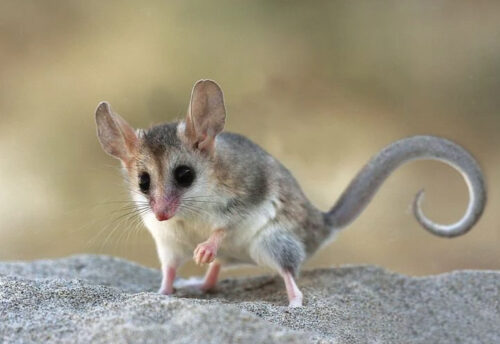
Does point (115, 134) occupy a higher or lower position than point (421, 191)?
higher

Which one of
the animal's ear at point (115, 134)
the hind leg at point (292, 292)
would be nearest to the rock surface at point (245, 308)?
the hind leg at point (292, 292)

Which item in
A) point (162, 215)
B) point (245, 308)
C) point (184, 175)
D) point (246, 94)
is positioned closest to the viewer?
point (245, 308)

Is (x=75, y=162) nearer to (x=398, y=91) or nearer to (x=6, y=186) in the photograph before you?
(x=6, y=186)

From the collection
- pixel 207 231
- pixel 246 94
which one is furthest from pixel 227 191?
pixel 246 94

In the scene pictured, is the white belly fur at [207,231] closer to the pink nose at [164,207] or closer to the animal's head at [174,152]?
the animal's head at [174,152]

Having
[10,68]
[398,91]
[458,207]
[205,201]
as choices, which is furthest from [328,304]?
[10,68]

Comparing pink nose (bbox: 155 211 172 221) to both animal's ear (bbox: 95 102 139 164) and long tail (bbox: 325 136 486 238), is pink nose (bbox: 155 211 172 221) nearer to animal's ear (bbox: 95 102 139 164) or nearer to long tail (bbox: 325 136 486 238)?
animal's ear (bbox: 95 102 139 164)

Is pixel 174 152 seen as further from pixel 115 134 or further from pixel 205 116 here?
pixel 115 134

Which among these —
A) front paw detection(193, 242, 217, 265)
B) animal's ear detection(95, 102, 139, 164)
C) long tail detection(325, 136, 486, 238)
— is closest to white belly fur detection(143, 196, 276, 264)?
front paw detection(193, 242, 217, 265)
